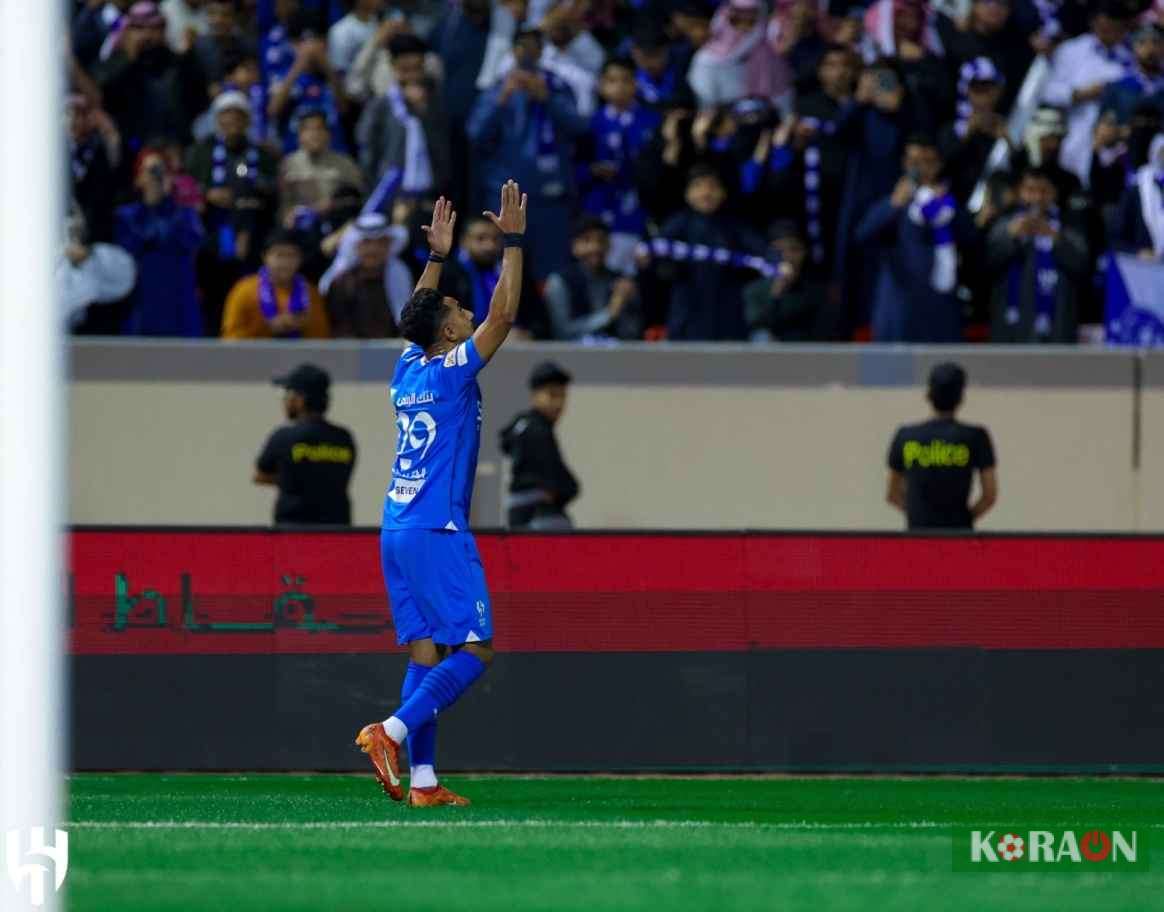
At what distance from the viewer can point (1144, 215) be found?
17.8 meters

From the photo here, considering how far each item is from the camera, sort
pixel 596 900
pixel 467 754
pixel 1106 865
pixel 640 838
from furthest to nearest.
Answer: pixel 467 754 → pixel 640 838 → pixel 1106 865 → pixel 596 900

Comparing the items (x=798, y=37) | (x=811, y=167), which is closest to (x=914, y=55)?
(x=798, y=37)

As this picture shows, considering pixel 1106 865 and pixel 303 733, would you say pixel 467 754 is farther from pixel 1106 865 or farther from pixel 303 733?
pixel 1106 865

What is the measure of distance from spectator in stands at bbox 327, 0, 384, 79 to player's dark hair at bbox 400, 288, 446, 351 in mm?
8406

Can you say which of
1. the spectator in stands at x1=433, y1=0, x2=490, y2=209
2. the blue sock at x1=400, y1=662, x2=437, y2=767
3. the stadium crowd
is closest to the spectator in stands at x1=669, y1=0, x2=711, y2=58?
the stadium crowd

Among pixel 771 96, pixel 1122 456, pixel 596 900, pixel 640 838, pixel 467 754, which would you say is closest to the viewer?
pixel 596 900

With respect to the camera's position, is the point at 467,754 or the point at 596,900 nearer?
the point at 596,900

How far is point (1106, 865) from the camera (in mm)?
9477

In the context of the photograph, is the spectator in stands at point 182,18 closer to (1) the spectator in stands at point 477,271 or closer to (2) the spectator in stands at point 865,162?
(1) the spectator in stands at point 477,271

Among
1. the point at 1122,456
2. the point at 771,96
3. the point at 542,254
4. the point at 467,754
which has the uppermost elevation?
the point at 771,96

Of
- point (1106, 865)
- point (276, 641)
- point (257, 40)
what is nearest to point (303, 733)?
point (276, 641)

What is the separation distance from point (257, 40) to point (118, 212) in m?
2.45

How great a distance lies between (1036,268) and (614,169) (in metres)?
3.06

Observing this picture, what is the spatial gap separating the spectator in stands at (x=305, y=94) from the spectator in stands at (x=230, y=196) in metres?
0.64
